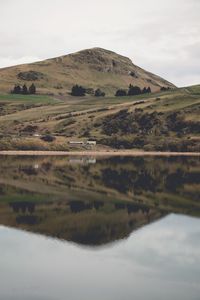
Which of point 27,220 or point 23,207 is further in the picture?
point 23,207

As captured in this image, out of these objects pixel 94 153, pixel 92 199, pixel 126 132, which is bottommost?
pixel 94 153

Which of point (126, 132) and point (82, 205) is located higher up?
point (126, 132)

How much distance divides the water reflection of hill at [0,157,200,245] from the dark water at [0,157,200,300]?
0.10m

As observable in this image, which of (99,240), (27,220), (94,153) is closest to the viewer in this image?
(99,240)

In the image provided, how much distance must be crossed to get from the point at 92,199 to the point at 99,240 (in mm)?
24497

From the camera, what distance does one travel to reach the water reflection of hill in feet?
156

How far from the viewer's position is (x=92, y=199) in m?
65.8

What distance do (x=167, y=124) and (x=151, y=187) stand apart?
11254 cm

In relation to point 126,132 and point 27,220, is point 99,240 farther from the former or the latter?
point 126,132

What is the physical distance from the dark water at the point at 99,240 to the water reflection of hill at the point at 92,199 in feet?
0.31

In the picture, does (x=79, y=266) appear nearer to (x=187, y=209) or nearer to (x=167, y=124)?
(x=187, y=209)

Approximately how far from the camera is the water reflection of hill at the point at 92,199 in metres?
47.5

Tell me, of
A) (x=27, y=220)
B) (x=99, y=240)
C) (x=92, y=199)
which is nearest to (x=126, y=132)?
(x=92, y=199)

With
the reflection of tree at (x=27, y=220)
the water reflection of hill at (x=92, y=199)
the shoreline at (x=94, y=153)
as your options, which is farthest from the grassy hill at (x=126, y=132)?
the reflection of tree at (x=27, y=220)
